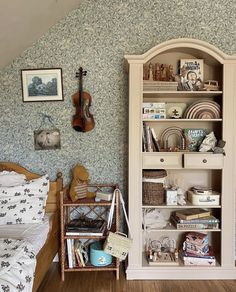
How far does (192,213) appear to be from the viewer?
243 centimetres

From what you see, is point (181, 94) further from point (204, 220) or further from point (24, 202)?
point (24, 202)

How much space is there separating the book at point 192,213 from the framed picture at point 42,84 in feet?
5.06

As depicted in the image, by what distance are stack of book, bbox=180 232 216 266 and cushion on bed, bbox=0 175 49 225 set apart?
1306 millimetres

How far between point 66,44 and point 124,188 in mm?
1480

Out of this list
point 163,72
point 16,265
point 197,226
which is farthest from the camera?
point 163,72

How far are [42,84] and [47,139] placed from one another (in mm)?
527

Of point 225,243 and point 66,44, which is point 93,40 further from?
point 225,243

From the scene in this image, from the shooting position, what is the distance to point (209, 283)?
227cm

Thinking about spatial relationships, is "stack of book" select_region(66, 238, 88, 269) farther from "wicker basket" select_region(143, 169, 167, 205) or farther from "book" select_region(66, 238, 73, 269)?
"wicker basket" select_region(143, 169, 167, 205)

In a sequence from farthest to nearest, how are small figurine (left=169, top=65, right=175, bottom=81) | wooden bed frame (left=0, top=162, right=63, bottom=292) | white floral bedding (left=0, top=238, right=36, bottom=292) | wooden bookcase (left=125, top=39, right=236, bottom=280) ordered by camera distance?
small figurine (left=169, top=65, right=175, bottom=81), wooden bookcase (left=125, top=39, right=236, bottom=280), wooden bed frame (left=0, top=162, right=63, bottom=292), white floral bedding (left=0, top=238, right=36, bottom=292)

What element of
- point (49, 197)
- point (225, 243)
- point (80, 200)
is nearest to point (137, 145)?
point (80, 200)

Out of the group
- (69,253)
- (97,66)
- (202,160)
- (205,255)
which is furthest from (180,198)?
(97,66)

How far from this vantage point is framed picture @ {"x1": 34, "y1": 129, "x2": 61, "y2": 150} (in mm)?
2633

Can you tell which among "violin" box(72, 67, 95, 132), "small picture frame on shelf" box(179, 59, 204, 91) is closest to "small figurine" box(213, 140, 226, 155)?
"small picture frame on shelf" box(179, 59, 204, 91)
